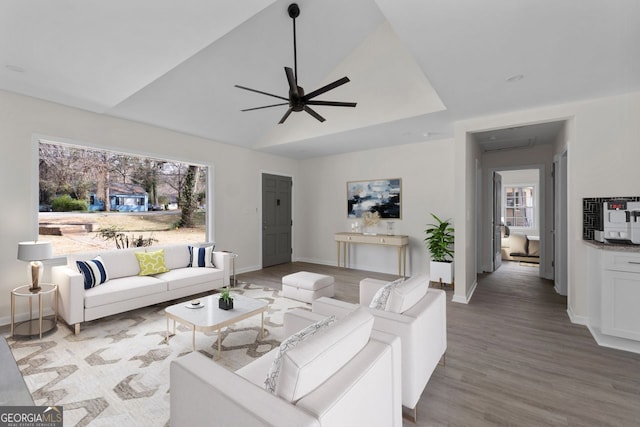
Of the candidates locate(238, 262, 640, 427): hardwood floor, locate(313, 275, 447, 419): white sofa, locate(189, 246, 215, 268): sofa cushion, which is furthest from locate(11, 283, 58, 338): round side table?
locate(238, 262, 640, 427): hardwood floor

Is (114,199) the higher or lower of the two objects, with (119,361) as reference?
higher

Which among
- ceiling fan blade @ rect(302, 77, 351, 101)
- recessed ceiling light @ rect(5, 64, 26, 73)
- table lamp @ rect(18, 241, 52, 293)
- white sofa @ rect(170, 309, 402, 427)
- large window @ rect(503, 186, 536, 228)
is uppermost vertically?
recessed ceiling light @ rect(5, 64, 26, 73)

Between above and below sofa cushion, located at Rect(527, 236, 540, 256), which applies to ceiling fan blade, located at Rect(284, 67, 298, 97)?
above

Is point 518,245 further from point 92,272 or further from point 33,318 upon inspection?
point 33,318

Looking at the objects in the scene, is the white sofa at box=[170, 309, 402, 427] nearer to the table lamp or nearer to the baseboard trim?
the baseboard trim

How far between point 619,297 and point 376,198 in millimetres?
3943

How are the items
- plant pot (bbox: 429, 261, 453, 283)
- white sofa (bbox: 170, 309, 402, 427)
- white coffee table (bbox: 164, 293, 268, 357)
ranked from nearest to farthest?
white sofa (bbox: 170, 309, 402, 427)
white coffee table (bbox: 164, 293, 268, 357)
plant pot (bbox: 429, 261, 453, 283)

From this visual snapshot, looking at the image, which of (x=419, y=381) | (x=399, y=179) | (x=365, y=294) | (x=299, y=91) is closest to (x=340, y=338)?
(x=419, y=381)

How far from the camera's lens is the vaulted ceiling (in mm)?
2180

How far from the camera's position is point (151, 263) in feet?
13.0

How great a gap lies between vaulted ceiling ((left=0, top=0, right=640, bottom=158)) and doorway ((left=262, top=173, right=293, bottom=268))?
1.77m

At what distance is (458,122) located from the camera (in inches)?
163

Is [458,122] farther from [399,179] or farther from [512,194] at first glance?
[512,194]

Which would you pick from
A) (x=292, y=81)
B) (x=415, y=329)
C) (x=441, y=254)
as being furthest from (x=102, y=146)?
(x=441, y=254)
